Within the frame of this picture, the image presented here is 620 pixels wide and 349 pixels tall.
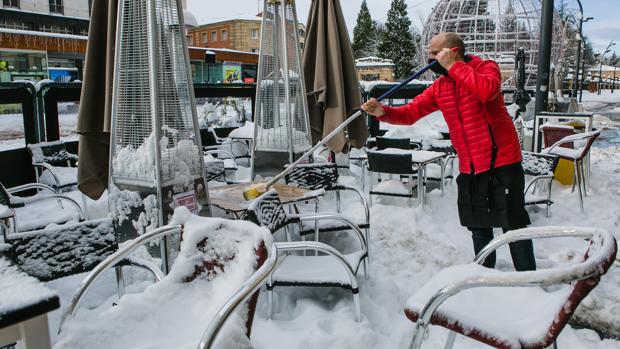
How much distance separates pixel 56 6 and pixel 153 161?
46.7 m

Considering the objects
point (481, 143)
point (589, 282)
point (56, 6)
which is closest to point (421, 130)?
point (481, 143)

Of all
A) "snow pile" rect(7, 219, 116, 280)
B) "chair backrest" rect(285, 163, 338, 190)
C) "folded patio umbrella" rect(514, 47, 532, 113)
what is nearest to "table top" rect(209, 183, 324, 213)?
"chair backrest" rect(285, 163, 338, 190)

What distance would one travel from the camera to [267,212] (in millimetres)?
3135

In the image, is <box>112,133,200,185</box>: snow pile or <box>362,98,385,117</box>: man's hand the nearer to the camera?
<box>112,133,200,185</box>: snow pile

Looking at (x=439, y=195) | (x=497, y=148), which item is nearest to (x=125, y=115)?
(x=497, y=148)

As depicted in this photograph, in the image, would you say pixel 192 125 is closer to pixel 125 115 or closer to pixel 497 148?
pixel 125 115

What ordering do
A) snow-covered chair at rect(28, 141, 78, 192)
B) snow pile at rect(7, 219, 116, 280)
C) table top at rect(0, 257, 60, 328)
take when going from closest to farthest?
table top at rect(0, 257, 60, 328), snow pile at rect(7, 219, 116, 280), snow-covered chair at rect(28, 141, 78, 192)

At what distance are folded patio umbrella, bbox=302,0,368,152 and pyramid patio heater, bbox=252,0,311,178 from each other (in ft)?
0.96

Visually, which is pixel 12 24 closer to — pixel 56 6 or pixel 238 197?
pixel 56 6

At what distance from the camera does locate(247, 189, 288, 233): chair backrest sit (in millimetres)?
2900

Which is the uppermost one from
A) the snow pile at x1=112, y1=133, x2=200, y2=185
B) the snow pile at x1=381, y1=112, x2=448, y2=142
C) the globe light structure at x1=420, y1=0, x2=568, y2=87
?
the globe light structure at x1=420, y1=0, x2=568, y2=87

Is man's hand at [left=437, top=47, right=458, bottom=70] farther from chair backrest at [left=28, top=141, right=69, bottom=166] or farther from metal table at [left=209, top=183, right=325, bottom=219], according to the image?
chair backrest at [left=28, top=141, right=69, bottom=166]

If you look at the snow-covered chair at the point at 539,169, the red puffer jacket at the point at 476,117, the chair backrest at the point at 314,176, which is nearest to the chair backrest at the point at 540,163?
the snow-covered chair at the point at 539,169

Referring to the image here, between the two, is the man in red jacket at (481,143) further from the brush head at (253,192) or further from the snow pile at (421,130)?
the snow pile at (421,130)
